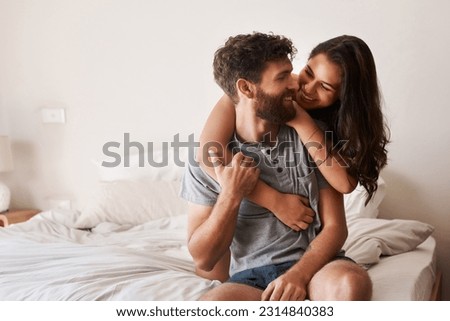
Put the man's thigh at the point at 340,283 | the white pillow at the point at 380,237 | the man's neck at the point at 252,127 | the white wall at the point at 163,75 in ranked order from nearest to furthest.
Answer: the man's thigh at the point at 340,283 → the man's neck at the point at 252,127 → the white pillow at the point at 380,237 → the white wall at the point at 163,75

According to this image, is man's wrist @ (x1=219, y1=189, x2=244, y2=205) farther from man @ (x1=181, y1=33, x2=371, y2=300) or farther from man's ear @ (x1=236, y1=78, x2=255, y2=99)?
man's ear @ (x1=236, y1=78, x2=255, y2=99)

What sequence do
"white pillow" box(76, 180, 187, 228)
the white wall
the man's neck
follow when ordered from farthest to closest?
"white pillow" box(76, 180, 187, 228) → the white wall → the man's neck

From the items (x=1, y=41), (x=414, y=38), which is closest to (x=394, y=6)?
(x=414, y=38)

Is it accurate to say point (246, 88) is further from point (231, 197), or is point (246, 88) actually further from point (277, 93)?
point (231, 197)

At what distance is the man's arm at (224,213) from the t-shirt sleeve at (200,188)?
4 centimetres

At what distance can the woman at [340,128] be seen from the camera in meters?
1.17

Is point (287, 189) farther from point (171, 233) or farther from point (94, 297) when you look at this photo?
point (171, 233)

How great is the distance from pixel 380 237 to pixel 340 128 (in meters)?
0.49

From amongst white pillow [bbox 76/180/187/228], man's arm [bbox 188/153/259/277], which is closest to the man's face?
man's arm [bbox 188/153/259/277]

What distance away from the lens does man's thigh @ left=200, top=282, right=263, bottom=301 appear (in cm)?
110

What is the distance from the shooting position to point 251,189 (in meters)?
1.16

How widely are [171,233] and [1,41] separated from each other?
130 cm

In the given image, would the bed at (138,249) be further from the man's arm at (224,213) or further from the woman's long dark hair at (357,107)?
the woman's long dark hair at (357,107)

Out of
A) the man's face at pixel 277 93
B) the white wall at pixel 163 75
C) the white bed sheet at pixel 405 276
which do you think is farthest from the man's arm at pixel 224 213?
the white wall at pixel 163 75
